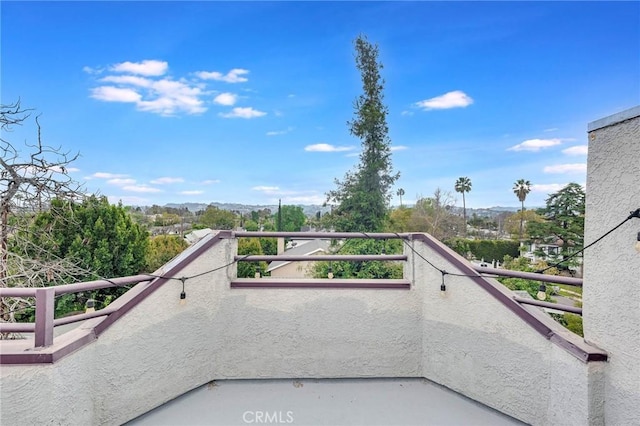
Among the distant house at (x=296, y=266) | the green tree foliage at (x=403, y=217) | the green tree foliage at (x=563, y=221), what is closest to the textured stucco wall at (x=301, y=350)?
the distant house at (x=296, y=266)

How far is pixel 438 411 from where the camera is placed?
7.44ft

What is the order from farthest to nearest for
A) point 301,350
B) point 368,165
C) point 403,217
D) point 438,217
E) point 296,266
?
point 403,217, point 438,217, point 296,266, point 368,165, point 301,350

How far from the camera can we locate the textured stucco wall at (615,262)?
148 cm

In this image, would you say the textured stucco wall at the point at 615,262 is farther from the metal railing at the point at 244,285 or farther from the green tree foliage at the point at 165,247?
the green tree foliage at the point at 165,247

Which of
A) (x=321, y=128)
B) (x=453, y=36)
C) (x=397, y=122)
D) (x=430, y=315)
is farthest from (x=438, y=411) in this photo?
(x=321, y=128)

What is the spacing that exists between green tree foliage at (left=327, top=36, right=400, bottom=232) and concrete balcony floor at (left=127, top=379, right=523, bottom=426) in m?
11.4

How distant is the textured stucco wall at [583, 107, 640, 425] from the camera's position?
1482 millimetres

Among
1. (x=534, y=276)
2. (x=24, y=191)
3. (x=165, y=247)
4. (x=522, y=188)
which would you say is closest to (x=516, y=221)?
(x=522, y=188)

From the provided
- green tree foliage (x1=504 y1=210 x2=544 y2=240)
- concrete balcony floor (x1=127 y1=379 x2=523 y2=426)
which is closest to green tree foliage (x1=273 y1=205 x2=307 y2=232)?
green tree foliage (x1=504 y1=210 x2=544 y2=240)

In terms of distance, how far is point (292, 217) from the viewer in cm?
4691

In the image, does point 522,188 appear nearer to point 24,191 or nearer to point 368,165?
point 368,165

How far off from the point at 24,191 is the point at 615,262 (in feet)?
16.6

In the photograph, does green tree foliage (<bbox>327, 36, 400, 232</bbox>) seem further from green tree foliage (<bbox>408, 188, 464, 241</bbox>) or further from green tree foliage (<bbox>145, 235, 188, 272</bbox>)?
green tree foliage (<bbox>145, 235, 188, 272</bbox>)

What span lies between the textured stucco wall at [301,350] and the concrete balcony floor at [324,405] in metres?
0.08
